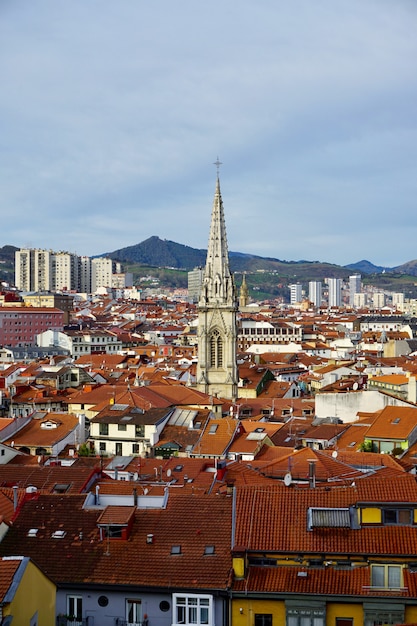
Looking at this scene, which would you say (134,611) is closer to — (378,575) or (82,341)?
(378,575)

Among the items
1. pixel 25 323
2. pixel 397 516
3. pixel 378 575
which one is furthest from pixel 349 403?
pixel 25 323

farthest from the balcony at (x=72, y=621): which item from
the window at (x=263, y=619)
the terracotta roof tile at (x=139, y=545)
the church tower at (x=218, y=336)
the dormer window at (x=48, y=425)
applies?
the church tower at (x=218, y=336)

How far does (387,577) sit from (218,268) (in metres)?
54.5

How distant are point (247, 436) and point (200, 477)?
13.6 meters

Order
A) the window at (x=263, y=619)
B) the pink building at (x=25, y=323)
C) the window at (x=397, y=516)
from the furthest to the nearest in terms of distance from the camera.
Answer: the pink building at (x=25, y=323)
the window at (x=397, y=516)
the window at (x=263, y=619)

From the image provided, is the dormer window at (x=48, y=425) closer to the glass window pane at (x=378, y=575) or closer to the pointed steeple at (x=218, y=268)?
the pointed steeple at (x=218, y=268)

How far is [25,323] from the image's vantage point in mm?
154125

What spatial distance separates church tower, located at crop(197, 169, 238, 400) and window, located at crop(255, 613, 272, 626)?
5185 centimetres

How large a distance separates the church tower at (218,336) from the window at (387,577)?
5174cm

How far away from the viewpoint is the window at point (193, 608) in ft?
59.5

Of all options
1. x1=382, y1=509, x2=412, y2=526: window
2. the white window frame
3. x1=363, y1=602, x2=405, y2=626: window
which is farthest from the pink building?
x1=363, y1=602, x2=405, y2=626: window

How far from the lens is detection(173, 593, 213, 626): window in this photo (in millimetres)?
18141

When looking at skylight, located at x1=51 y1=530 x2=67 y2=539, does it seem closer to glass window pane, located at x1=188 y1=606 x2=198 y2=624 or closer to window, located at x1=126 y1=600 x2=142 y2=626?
window, located at x1=126 y1=600 x2=142 y2=626

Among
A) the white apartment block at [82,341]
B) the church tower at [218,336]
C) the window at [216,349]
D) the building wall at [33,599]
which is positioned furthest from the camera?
the white apartment block at [82,341]
